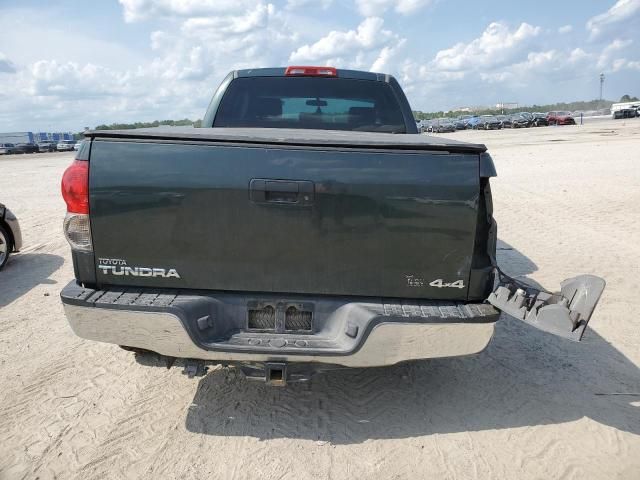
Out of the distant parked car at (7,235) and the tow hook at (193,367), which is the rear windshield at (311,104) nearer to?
the tow hook at (193,367)

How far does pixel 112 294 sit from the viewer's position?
8.98ft

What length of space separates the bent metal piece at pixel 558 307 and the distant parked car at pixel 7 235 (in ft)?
21.4

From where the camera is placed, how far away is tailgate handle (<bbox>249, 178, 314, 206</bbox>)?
2.60 m

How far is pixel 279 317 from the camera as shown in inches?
109

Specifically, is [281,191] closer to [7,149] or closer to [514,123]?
[7,149]

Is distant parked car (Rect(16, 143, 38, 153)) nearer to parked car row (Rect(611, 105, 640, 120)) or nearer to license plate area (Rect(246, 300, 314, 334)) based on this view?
license plate area (Rect(246, 300, 314, 334))

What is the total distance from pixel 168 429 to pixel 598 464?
2.60 meters

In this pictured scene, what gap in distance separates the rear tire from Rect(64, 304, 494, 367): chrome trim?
4839 millimetres

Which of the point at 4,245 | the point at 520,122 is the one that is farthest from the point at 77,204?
the point at 520,122

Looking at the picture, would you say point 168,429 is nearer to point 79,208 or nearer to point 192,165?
point 79,208

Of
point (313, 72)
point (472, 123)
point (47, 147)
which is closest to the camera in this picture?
point (313, 72)

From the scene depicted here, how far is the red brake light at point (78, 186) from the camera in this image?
2611 mm

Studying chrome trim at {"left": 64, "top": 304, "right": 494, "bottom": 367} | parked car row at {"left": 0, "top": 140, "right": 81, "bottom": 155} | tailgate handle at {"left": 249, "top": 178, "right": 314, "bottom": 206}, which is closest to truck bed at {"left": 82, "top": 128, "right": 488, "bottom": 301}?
tailgate handle at {"left": 249, "top": 178, "right": 314, "bottom": 206}

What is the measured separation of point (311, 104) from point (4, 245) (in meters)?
4.80
